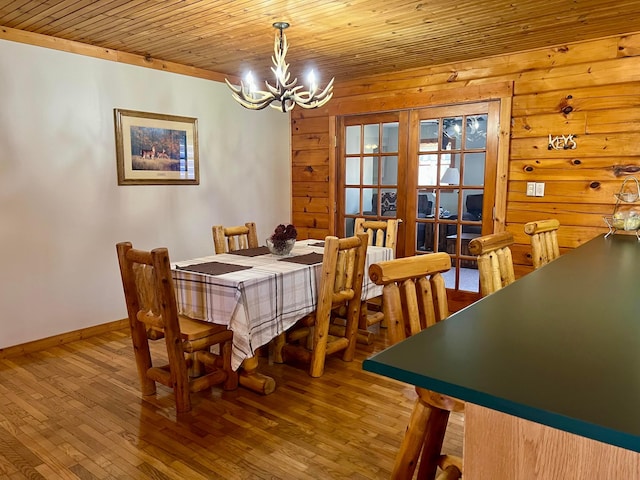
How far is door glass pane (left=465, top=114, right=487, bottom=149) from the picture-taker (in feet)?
13.5

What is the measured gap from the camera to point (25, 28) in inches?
130

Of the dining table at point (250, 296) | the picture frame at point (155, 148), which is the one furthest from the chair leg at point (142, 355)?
the picture frame at point (155, 148)

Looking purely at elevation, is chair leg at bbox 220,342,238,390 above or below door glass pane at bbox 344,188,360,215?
below

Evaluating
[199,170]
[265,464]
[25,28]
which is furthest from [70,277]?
[265,464]

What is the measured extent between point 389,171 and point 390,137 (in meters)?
0.33

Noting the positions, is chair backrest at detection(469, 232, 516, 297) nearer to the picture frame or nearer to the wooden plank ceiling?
the wooden plank ceiling

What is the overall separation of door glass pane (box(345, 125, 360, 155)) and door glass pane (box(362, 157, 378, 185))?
0.16m

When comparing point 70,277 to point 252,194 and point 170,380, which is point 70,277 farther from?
point 252,194

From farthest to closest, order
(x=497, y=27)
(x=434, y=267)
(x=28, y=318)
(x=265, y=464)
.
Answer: (x=28, y=318)
(x=497, y=27)
(x=265, y=464)
(x=434, y=267)

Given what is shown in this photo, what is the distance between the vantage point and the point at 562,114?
3.69m

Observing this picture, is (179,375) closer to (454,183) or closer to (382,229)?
(382,229)

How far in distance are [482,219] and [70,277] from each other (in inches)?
137

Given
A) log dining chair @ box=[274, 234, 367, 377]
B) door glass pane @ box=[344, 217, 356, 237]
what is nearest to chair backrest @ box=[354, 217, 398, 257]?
log dining chair @ box=[274, 234, 367, 377]

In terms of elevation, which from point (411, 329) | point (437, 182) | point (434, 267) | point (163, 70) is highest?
point (163, 70)
